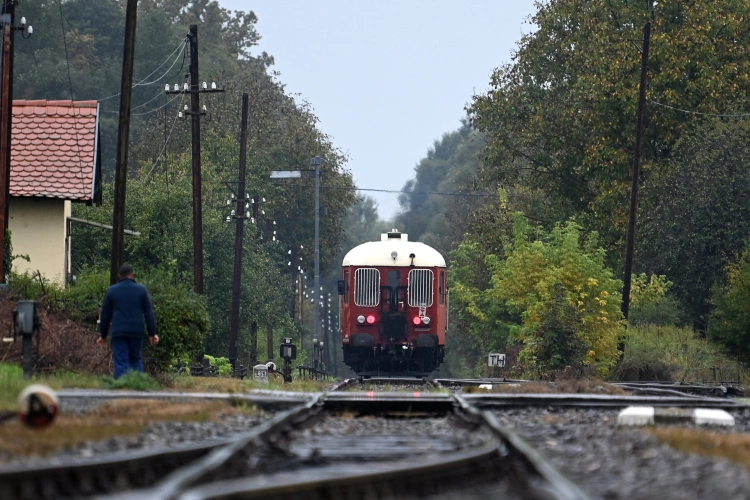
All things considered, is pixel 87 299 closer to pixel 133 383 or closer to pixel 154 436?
pixel 133 383

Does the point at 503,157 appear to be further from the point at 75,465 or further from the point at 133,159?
the point at 75,465

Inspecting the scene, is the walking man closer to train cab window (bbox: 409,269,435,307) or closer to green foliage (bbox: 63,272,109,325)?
green foliage (bbox: 63,272,109,325)

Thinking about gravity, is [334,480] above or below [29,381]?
below

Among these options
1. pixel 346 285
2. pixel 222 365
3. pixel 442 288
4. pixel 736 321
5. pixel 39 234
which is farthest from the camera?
pixel 222 365

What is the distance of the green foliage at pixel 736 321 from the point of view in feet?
94.2

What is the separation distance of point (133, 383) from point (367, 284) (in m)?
17.7

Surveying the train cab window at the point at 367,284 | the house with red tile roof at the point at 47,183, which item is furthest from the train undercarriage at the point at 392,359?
the house with red tile roof at the point at 47,183

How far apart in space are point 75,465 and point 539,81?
45463 mm

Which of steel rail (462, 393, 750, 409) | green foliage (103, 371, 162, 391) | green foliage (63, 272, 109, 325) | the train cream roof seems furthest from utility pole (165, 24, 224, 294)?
steel rail (462, 393, 750, 409)

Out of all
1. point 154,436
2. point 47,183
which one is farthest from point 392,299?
point 154,436

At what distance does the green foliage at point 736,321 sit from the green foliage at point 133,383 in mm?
16560

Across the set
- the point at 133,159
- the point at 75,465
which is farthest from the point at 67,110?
the point at 133,159

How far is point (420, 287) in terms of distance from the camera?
33062mm

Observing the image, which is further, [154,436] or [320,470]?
[154,436]
